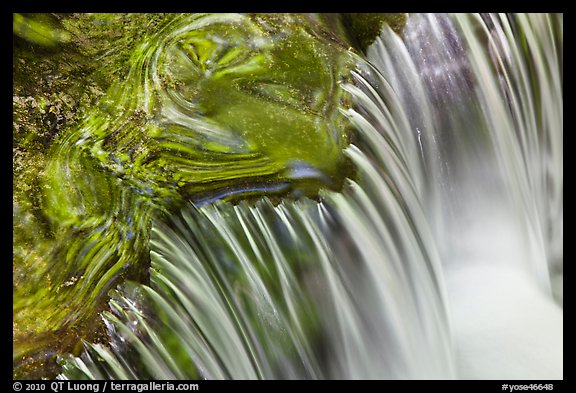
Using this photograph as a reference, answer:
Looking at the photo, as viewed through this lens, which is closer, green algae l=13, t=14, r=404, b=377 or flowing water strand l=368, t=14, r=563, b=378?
green algae l=13, t=14, r=404, b=377

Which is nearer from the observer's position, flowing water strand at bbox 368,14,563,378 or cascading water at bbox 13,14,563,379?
cascading water at bbox 13,14,563,379

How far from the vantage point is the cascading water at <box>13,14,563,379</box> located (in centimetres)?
245

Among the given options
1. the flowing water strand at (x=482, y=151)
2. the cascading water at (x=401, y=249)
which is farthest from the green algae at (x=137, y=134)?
the flowing water strand at (x=482, y=151)

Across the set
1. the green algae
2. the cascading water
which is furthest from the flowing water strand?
the green algae

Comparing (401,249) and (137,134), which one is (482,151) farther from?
(137,134)

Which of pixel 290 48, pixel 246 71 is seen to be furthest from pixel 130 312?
pixel 290 48

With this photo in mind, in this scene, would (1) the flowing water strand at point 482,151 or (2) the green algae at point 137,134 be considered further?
(1) the flowing water strand at point 482,151

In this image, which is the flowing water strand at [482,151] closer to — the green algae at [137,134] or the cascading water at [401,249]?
the cascading water at [401,249]

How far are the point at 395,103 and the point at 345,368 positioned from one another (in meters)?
1.53

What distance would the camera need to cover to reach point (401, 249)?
2730mm

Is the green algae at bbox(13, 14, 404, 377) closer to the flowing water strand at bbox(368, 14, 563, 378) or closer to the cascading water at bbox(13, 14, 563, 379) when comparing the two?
the cascading water at bbox(13, 14, 563, 379)

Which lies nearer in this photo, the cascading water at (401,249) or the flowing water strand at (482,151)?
the cascading water at (401,249)

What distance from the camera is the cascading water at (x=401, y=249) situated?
245 centimetres

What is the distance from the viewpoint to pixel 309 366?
8.52 ft
